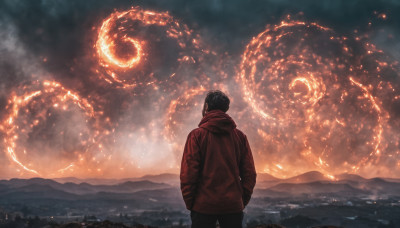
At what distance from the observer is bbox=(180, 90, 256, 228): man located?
352 centimetres

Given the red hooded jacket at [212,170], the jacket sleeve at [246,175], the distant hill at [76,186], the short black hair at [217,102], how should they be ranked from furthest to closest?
the distant hill at [76,186], the short black hair at [217,102], the jacket sleeve at [246,175], the red hooded jacket at [212,170]

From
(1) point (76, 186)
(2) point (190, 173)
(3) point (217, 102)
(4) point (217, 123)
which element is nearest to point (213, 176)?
(2) point (190, 173)

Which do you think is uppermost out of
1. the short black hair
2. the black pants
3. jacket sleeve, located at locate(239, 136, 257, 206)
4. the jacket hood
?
the short black hair

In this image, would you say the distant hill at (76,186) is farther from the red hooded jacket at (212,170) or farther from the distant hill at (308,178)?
the red hooded jacket at (212,170)

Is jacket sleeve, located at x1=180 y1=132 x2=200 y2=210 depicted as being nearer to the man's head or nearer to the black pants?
the black pants

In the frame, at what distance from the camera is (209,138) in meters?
3.66

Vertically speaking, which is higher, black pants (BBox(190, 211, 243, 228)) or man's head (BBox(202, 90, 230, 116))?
man's head (BBox(202, 90, 230, 116))

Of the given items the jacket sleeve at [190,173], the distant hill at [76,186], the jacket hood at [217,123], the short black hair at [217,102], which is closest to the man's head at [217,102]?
the short black hair at [217,102]

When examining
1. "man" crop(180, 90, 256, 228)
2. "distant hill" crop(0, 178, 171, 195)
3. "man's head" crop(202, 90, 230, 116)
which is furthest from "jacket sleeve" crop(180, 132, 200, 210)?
"distant hill" crop(0, 178, 171, 195)

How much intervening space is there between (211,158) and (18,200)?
10208 cm

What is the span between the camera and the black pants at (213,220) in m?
3.54

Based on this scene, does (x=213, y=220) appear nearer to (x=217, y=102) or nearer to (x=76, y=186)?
(x=217, y=102)

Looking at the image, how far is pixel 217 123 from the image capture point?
3.66m

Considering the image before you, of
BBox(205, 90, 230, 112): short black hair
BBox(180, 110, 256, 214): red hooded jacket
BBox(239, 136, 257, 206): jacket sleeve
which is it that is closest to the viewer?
BBox(180, 110, 256, 214): red hooded jacket
